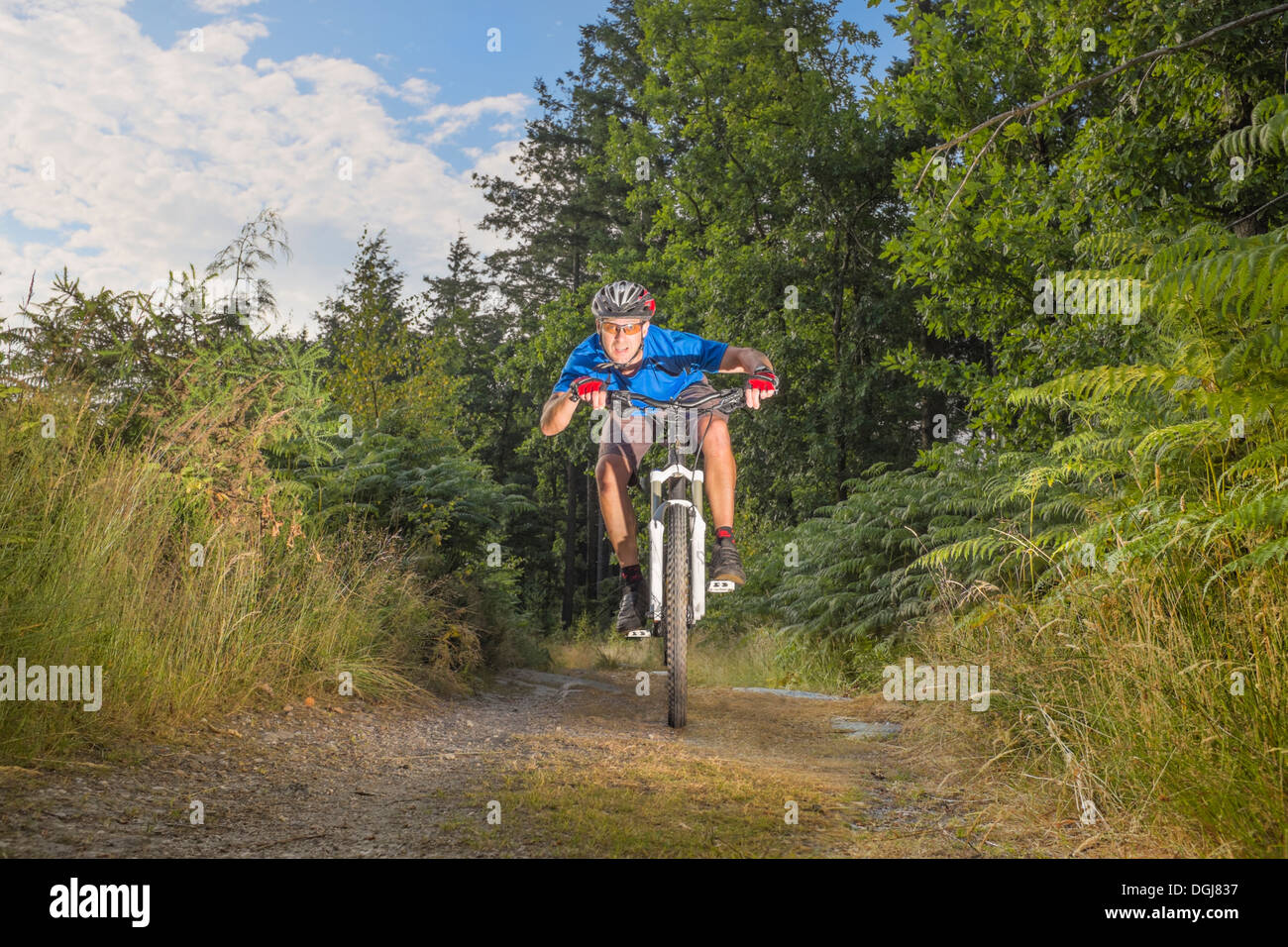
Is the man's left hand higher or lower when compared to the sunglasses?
lower

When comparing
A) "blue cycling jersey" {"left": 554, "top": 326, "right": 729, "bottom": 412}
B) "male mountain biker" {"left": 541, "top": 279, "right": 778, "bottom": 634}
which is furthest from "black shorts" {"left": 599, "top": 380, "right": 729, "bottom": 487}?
"blue cycling jersey" {"left": 554, "top": 326, "right": 729, "bottom": 412}

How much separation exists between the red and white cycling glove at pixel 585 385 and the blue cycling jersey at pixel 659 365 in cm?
11

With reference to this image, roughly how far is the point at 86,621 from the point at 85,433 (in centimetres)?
218

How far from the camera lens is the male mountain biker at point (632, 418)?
597cm

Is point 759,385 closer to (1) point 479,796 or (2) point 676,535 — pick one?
(2) point 676,535

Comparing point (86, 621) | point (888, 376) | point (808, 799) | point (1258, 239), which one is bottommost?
point (808, 799)

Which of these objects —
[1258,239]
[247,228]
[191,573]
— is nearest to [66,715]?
[191,573]

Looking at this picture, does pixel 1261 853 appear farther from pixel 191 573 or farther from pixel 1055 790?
pixel 191 573

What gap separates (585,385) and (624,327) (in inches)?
23.8

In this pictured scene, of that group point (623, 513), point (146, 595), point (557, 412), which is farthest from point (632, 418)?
point (146, 595)

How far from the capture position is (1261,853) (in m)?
2.77

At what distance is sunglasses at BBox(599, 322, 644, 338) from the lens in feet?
20.2

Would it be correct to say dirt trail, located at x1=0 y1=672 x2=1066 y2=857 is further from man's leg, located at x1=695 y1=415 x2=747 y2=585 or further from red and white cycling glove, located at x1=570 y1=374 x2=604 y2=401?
red and white cycling glove, located at x1=570 y1=374 x2=604 y2=401

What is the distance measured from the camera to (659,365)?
642cm
